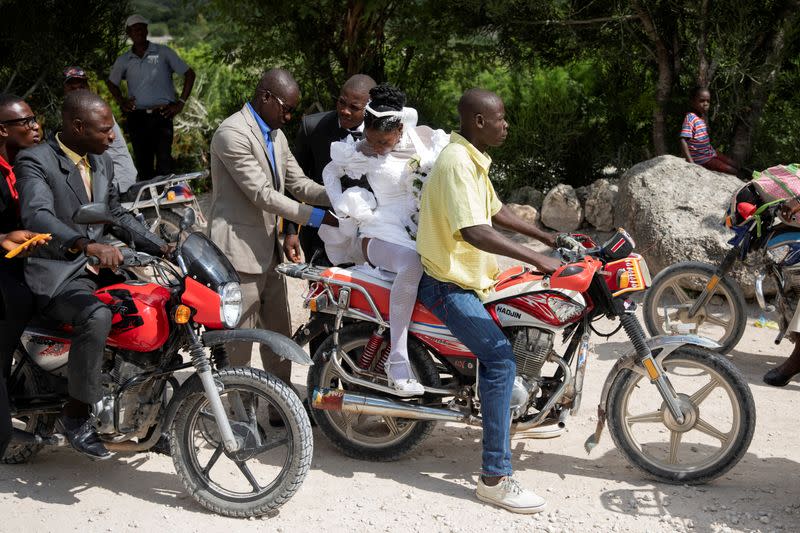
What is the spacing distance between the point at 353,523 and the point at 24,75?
9.69 metres

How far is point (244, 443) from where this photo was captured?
14.1 feet

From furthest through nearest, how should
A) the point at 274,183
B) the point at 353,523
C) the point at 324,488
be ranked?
the point at 274,183 → the point at 324,488 → the point at 353,523

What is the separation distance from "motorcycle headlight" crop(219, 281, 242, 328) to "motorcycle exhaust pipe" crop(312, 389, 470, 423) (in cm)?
73

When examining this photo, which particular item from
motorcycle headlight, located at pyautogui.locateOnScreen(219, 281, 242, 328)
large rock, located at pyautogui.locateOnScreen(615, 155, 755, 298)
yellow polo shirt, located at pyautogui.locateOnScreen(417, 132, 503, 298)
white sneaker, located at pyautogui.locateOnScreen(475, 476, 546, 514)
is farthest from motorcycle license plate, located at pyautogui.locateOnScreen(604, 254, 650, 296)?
large rock, located at pyautogui.locateOnScreen(615, 155, 755, 298)

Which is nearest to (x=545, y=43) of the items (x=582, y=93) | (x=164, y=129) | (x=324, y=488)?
(x=582, y=93)

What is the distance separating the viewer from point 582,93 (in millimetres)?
10688

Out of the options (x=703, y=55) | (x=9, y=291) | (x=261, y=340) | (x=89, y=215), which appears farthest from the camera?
(x=703, y=55)

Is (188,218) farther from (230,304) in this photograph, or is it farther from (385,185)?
(385,185)

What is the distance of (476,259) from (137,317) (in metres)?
1.61

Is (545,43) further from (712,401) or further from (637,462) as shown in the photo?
(637,462)

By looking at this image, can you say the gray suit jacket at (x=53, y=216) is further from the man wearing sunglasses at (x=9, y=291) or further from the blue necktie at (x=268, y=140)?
the blue necktie at (x=268, y=140)

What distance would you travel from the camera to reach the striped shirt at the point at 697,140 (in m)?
9.00

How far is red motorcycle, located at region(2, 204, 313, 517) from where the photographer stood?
420 cm

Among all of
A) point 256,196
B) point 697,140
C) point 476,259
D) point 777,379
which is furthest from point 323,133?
point 697,140
